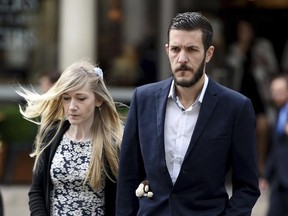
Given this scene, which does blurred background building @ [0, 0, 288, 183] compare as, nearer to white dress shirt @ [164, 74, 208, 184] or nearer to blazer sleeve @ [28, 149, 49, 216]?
blazer sleeve @ [28, 149, 49, 216]

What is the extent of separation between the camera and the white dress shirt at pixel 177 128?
15.5ft

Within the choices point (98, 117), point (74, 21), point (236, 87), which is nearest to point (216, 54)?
point (236, 87)

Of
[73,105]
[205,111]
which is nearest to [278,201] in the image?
[73,105]

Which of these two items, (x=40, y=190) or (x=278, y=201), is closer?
(x=40, y=190)

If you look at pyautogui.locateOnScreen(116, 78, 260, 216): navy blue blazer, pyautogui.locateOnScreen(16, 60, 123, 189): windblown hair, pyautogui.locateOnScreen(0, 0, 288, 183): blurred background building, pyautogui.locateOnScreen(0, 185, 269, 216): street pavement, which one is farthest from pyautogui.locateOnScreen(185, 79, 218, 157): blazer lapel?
pyautogui.locateOnScreen(0, 0, 288, 183): blurred background building

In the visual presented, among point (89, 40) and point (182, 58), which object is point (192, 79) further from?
point (89, 40)

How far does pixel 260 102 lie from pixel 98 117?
9.71 meters

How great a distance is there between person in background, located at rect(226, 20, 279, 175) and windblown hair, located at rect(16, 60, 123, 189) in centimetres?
945

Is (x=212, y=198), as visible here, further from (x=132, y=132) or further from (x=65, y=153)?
(x=65, y=153)

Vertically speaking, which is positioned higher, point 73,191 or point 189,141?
point 189,141

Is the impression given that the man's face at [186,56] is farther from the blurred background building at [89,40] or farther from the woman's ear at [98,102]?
the blurred background building at [89,40]

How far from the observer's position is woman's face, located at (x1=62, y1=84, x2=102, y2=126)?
17.2ft

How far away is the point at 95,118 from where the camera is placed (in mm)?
5445

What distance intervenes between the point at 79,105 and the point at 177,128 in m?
0.73
